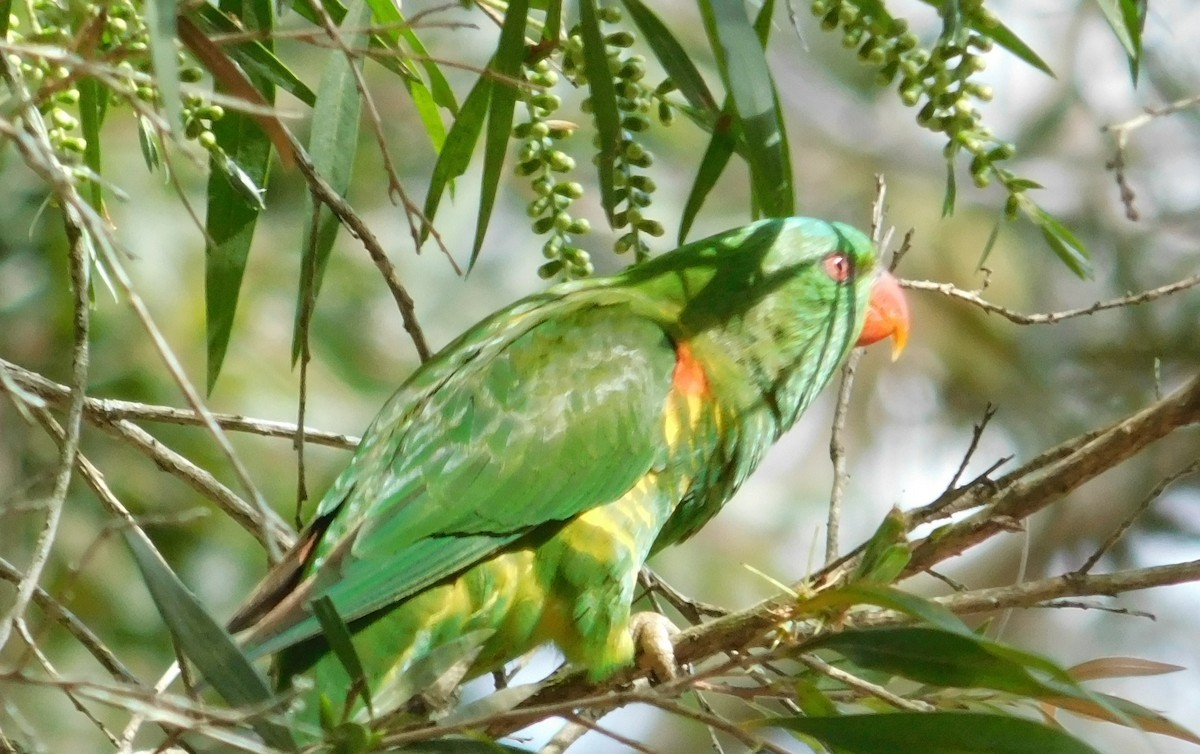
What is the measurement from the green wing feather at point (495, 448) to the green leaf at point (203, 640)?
1.24 feet

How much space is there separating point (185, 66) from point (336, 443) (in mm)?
562

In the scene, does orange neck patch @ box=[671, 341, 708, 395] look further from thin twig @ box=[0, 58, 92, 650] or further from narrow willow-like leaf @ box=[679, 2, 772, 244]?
thin twig @ box=[0, 58, 92, 650]

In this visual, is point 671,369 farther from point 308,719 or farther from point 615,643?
point 308,719

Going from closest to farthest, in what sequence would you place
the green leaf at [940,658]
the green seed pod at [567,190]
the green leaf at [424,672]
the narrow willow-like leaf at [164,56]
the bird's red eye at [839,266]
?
the narrow willow-like leaf at [164,56] → the green leaf at [940,658] → the green leaf at [424,672] → the green seed pod at [567,190] → the bird's red eye at [839,266]

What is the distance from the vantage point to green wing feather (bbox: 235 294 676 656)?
4.94 ft

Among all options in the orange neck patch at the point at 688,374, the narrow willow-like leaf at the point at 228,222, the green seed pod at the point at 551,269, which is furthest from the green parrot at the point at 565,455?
the narrow willow-like leaf at the point at 228,222

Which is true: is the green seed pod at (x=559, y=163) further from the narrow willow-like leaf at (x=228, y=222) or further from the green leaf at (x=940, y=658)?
the green leaf at (x=940, y=658)

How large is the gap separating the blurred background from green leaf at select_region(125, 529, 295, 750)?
154 cm

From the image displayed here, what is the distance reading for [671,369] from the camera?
180 centimetres

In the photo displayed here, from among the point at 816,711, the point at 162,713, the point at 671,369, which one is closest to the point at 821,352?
the point at 671,369

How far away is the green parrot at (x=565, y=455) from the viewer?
58.9 inches

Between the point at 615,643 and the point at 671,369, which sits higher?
the point at 671,369

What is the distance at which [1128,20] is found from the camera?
1.32 metres

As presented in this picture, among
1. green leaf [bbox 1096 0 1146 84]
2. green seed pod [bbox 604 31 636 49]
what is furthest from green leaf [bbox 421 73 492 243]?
green leaf [bbox 1096 0 1146 84]
